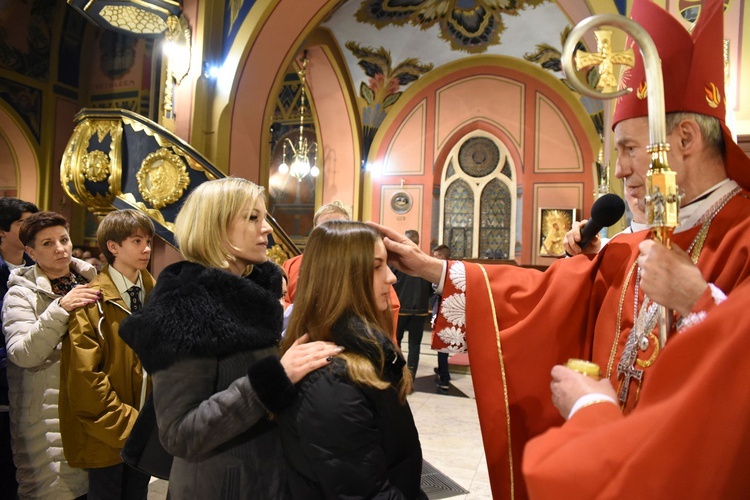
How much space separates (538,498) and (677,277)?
19.3 inches

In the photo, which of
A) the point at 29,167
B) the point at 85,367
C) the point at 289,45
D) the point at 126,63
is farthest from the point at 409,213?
the point at 85,367

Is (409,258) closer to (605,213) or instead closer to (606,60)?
(605,213)

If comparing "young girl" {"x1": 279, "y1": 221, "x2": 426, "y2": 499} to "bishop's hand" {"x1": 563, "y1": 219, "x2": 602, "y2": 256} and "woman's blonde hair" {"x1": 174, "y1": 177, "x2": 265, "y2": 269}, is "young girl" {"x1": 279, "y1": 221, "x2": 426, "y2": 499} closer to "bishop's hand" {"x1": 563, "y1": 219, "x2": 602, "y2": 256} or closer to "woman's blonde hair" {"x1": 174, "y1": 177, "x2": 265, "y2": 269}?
"woman's blonde hair" {"x1": 174, "y1": 177, "x2": 265, "y2": 269}

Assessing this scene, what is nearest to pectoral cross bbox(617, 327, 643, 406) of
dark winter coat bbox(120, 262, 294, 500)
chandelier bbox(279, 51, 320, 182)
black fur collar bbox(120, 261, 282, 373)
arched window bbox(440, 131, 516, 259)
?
dark winter coat bbox(120, 262, 294, 500)

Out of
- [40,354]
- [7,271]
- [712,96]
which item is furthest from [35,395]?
[712,96]

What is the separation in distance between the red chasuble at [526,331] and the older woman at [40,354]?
167cm

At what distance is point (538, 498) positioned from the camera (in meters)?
0.87

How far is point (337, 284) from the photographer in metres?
1.46

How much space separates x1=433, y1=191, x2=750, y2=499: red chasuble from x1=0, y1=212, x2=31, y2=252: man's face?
2504 millimetres

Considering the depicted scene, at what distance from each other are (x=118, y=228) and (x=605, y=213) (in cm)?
210

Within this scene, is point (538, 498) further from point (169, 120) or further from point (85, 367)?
Answer: point (169, 120)

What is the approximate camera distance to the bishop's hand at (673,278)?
99 centimetres

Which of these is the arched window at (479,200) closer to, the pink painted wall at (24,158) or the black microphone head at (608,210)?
the pink painted wall at (24,158)

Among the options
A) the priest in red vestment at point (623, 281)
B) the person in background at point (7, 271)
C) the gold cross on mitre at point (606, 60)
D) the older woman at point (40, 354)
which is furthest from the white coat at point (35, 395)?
the gold cross on mitre at point (606, 60)
